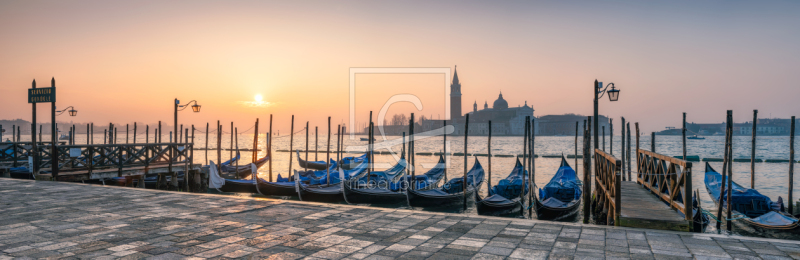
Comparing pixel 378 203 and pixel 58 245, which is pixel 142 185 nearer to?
pixel 378 203

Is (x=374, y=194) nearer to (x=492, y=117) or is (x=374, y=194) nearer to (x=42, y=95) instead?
(x=42, y=95)

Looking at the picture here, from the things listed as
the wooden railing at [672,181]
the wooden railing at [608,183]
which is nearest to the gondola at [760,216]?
the wooden railing at [672,181]

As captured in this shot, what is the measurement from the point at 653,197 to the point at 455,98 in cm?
11942

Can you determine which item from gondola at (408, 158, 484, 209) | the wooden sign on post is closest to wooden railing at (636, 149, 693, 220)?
gondola at (408, 158, 484, 209)

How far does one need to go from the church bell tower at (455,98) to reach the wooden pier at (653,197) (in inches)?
4609

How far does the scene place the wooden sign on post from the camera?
11523mm

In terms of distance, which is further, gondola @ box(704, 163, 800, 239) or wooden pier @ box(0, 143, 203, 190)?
wooden pier @ box(0, 143, 203, 190)

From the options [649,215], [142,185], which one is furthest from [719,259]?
[142,185]

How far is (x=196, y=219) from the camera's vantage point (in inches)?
220

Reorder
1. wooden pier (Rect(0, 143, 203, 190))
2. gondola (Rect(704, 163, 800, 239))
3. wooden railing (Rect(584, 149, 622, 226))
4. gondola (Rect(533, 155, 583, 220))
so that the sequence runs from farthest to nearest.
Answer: wooden pier (Rect(0, 143, 203, 190)) < gondola (Rect(533, 155, 583, 220)) < gondola (Rect(704, 163, 800, 239)) < wooden railing (Rect(584, 149, 622, 226))

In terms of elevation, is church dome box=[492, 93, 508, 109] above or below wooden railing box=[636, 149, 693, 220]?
above

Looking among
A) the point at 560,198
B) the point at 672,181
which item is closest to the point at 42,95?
the point at 560,198

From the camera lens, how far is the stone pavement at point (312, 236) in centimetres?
409

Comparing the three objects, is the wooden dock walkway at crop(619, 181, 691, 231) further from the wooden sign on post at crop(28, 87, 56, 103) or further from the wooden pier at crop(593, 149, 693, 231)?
the wooden sign on post at crop(28, 87, 56, 103)
